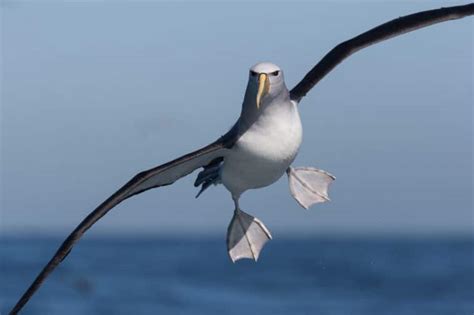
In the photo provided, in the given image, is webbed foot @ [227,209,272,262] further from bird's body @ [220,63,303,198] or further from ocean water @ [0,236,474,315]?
ocean water @ [0,236,474,315]

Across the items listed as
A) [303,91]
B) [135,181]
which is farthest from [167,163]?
[303,91]

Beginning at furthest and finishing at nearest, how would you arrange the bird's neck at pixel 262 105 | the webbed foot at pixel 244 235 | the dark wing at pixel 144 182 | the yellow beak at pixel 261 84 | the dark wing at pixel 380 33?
the webbed foot at pixel 244 235
the dark wing at pixel 380 33
the bird's neck at pixel 262 105
the yellow beak at pixel 261 84
the dark wing at pixel 144 182

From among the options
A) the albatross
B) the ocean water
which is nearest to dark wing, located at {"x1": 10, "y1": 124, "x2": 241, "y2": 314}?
the albatross

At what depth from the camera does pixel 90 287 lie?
45.1 meters

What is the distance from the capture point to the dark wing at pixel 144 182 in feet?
36.3

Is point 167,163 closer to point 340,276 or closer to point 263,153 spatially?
point 263,153

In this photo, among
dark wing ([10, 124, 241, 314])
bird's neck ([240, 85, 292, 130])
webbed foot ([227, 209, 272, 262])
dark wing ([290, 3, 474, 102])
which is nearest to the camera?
dark wing ([10, 124, 241, 314])

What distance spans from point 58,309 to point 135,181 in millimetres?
27547

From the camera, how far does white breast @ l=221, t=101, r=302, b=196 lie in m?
11.8

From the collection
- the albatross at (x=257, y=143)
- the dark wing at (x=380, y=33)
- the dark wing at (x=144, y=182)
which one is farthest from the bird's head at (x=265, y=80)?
the dark wing at (x=380, y=33)

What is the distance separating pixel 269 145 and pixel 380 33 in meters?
2.27

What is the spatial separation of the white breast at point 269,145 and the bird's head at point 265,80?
8.5 inches

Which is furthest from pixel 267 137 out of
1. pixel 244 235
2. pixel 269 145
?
pixel 244 235

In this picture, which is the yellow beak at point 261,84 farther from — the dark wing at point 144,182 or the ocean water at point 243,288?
the ocean water at point 243,288
